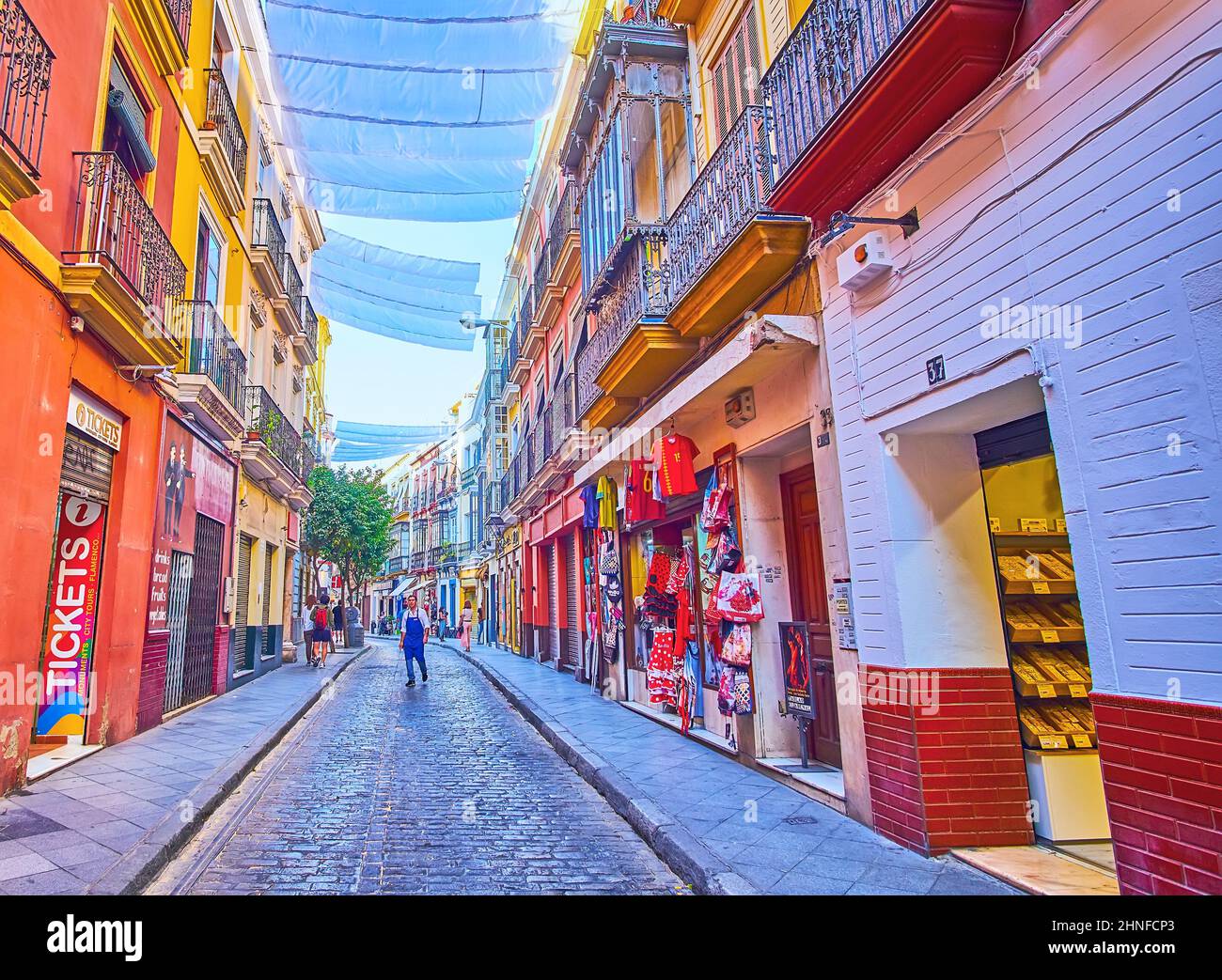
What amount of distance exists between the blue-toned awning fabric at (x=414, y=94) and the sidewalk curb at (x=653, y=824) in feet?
30.2

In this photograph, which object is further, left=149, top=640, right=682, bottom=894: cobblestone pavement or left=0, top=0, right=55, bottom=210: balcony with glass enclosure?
left=0, top=0, right=55, bottom=210: balcony with glass enclosure

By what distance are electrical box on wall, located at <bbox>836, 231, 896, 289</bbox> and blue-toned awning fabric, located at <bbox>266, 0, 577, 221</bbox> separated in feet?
24.4

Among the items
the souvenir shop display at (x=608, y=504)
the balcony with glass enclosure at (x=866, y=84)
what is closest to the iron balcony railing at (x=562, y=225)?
the souvenir shop display at (x=608, y=504)

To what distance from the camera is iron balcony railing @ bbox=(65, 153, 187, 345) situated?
22.6ft

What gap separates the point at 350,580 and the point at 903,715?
30.5 meters

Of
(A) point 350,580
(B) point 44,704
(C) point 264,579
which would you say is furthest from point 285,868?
(A) point 350,580

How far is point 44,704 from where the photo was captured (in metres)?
7.39

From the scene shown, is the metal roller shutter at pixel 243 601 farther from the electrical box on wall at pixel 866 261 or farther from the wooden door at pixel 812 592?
the electrical box on wall at pixel 866 261

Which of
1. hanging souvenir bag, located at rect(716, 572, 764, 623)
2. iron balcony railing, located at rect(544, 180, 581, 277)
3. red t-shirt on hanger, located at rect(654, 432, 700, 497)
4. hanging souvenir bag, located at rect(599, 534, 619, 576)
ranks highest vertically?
iron balcony railing, located at rect(544, 180, 581, 277)

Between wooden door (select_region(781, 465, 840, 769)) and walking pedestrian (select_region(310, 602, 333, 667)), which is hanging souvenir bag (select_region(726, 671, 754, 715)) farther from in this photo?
walking pedestrian (select_region(310, 602, 333, 667))

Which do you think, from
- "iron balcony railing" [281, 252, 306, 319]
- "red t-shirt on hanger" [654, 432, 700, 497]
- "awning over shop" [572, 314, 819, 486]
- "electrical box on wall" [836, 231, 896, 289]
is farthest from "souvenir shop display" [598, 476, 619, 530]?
"iron balcony railing" [281, 252, 306, 319]

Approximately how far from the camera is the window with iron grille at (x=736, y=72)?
7461 millimetres
